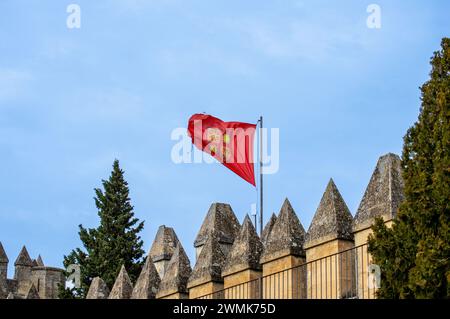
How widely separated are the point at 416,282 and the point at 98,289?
41.4ft

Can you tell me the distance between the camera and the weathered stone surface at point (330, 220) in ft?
66.4

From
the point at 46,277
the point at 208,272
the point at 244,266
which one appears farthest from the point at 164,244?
Answer: the point at 46,277

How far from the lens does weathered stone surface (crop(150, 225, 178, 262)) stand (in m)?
30.1

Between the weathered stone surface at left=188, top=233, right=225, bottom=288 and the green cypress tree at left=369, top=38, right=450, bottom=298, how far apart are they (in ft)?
21.6

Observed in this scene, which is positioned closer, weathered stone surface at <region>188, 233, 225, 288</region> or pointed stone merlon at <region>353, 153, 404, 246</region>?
pointed stone merlon at <region>353, 153, 404, 246</region>

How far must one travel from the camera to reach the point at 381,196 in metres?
19.4

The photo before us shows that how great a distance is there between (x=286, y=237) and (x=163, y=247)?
9.28 metres

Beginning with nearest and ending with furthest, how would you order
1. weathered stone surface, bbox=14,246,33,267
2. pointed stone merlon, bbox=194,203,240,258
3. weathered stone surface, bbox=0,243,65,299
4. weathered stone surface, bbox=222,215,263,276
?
weathered stone surface, bbox=222,215,263,276
pointed stone merlon, bbox=194,203,240,258
weathered stone surface, bbox=0,243,65,299
weathered stone surface, bbox=14,246,33,267

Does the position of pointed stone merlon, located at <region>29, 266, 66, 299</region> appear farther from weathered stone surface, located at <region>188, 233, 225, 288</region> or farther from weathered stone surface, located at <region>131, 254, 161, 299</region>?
weathered stone surface, located at <region>188, 233, 225, 288</region>

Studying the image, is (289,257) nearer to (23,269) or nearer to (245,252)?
(245,252)

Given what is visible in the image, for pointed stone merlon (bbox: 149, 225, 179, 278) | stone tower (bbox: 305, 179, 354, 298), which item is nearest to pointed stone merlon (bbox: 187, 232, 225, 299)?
stone tower (bbox: 305, 179, 354, 298)

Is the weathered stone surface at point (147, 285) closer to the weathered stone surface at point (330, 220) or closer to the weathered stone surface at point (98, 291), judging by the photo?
the weathered stone surface at point (98, 291)
